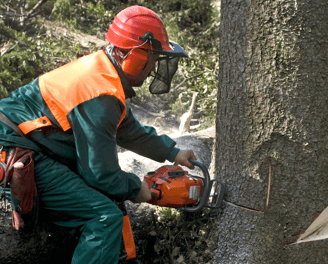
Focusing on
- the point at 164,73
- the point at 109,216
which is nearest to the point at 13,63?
the point at 164,73

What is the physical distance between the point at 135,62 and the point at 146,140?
2.50ft

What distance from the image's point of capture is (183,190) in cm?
222

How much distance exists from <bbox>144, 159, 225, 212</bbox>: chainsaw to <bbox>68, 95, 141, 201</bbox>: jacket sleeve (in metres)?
0.43

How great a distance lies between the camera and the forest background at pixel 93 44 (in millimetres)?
5566

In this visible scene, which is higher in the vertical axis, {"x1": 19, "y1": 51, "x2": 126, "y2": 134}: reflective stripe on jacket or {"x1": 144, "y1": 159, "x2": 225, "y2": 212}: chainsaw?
{"x1": 19, "y1": 51, "x2": 126, "y2": 134}: reflective stripe on jacket

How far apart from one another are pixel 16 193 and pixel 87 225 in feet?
1.52

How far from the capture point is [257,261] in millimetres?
2080

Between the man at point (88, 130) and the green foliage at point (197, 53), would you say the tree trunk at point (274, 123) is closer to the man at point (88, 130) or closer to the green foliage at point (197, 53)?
the man at point (88, 130)

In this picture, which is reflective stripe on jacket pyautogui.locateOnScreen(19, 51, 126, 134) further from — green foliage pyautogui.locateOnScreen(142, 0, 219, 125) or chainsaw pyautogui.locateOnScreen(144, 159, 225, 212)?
green foliage pyautogui.locateOnScreen(142, 0, 219, 125)

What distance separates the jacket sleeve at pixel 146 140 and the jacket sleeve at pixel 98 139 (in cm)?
68

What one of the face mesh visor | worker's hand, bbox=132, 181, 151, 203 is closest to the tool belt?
worker's hand, bbox=132, 181, 151, 203

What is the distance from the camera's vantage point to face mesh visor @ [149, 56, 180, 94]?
8.27 feet

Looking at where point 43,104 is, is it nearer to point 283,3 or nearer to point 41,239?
point 41,239

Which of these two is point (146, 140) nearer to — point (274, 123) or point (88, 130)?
point (88, 130)
